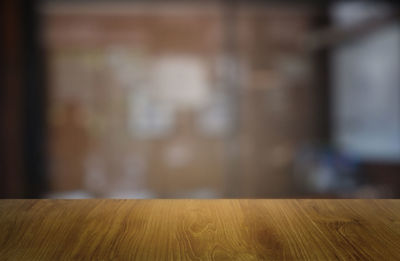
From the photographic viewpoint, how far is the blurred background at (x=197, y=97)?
9.54ft

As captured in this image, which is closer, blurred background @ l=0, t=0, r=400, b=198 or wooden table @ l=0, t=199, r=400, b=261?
wooden table @ l=0, t=199, r=400, b=261

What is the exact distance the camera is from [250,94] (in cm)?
292

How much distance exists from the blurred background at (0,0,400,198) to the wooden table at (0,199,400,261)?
2.13 m

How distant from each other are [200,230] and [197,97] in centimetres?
233

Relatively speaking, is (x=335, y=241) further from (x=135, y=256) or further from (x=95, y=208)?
(x=95, y=208)

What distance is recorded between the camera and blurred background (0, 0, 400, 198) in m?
2.91

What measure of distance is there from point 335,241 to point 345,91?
254cm

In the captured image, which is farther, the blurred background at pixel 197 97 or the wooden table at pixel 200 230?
the blurred background at pixel 197 97

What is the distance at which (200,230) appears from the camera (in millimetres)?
668

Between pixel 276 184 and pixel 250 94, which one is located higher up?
pixel 250 94

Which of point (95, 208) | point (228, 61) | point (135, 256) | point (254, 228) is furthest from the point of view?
point (228, 61)

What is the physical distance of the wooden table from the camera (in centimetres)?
57

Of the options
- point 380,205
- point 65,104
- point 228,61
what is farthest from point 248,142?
point 380,205

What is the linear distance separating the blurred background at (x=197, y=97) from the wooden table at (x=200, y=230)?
2129 mm
